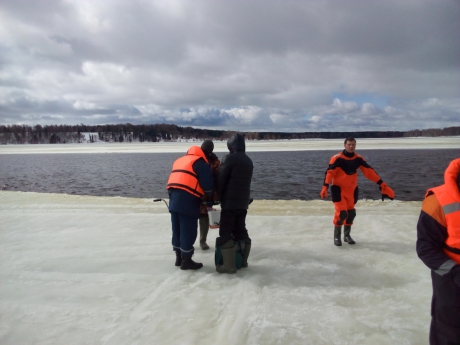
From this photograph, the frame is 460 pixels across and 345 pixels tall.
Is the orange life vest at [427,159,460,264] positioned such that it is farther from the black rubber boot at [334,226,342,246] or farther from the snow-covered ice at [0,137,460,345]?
the black rubber boot at [334,226,342,246]

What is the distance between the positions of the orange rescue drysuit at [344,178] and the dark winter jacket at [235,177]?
1.57m

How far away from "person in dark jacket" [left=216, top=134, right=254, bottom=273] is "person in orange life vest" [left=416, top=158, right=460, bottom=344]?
2182 mm

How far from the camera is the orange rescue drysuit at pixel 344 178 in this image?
4.85 meters

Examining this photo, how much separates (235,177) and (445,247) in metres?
2.35

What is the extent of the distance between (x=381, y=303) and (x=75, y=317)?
2.99 meters

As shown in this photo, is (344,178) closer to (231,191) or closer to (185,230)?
(231,191)

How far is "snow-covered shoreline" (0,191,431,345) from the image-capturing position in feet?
9.00

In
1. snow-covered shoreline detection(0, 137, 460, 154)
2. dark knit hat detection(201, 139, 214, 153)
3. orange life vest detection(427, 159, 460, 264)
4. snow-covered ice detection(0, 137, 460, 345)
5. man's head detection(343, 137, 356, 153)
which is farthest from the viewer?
snow-covered shoreline detection(0, 137, 460, 154)

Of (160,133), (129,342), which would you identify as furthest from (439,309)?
(160,133)

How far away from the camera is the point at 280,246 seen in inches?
197

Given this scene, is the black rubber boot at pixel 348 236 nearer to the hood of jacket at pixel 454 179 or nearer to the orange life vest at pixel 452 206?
the orange life vest at pixel 452 206

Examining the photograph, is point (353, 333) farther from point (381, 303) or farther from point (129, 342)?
point (129, 342)

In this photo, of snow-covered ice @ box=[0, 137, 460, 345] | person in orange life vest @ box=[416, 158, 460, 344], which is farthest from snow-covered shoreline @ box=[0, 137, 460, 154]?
person in orange life vest @ box=[416, 158, 460, 344]

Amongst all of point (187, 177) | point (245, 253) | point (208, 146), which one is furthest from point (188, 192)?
point (245, 253)
